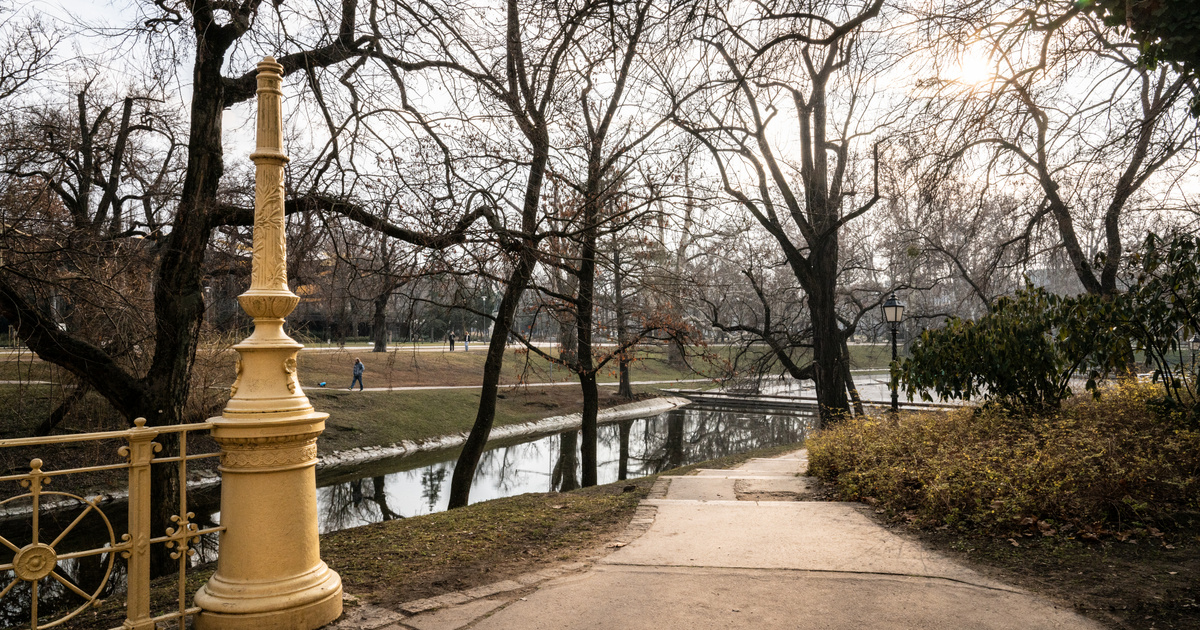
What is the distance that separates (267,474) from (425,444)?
19936mm

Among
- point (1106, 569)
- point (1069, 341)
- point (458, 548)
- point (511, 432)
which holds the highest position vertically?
point (1069, 341)

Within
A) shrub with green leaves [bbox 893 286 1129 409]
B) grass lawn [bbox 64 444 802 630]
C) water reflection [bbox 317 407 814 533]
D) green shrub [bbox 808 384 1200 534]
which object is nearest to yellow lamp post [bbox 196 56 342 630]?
grass lawn [bbox 64 444 802 630]

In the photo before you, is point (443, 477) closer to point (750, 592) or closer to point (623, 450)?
point (623, 450)

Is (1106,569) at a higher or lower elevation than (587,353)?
lower

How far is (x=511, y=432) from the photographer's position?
25.6 m

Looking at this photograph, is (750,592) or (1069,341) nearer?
(750,592)

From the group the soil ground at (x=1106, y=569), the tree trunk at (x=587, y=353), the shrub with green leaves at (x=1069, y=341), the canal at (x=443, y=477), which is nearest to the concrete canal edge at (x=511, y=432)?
the canal at (x=443, y=477)

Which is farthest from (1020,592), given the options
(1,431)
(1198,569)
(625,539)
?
(1,431)

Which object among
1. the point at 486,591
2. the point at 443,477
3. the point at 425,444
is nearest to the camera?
the point at 486,591

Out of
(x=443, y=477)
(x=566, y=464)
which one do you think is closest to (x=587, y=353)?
(x=443, y=477)

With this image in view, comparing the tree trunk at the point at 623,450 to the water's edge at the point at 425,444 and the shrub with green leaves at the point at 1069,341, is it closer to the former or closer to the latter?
the water's edge at the point at 425,444

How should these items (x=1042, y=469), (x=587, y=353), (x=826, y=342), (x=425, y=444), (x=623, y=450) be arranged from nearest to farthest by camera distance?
(x=1042, y=469) → (x=587, y=353) → (x=826, y=342) → (x=623, y=450) → (x=425, y=444)

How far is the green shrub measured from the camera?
527 centimetres

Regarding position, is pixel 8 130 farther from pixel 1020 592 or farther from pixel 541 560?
pixel 1020 592
